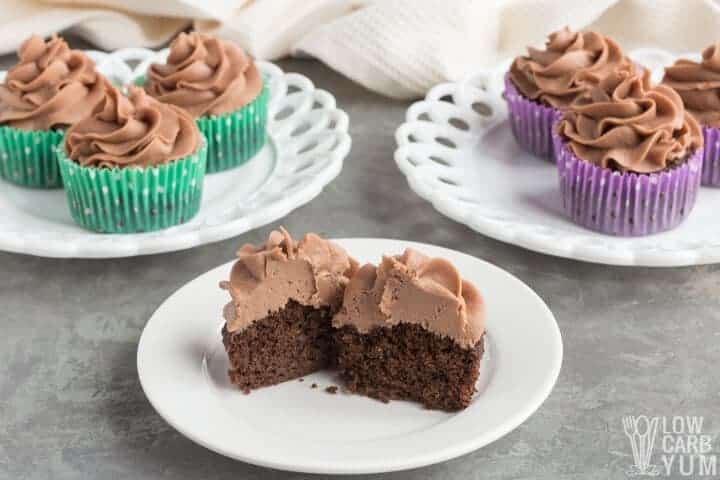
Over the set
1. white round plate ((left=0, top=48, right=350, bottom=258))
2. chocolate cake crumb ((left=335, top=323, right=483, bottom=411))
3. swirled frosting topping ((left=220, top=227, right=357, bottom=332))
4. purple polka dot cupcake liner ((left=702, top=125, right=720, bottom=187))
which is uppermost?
swirled frosting topping ((left=220, top=227, right=357, bottom=332))

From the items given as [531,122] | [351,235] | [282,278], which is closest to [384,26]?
[531,122]

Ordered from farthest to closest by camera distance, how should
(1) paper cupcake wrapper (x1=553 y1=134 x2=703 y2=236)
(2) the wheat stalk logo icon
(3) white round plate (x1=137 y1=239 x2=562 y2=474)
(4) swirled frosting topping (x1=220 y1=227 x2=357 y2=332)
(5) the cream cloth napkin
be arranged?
1. (5) the cream cloth napkin
2. (1) paper cupcake wrapper (x1=553 y1=134 x2=703 y2=236)
3. (4) swirled frosting topping (x1=220 y1=227 x2=357 y2=332)
4. (2) the wheat stalk logo icon
5. (3) white round plate (x1=137 y1=239 x2=562 y2=474)

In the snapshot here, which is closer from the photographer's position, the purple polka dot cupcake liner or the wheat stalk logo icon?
the wheat stalk logo icon

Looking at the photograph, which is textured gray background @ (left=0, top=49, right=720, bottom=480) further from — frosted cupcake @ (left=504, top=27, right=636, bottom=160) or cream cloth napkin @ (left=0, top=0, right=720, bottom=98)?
cream cloth napkin @ (left=0, top=0, right=720, bottom=98)

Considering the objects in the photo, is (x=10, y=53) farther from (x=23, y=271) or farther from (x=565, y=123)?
(x=565, y=123)

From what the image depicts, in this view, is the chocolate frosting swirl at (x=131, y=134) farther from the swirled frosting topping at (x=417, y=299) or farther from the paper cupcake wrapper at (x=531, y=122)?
the paper cupcake wrapper at (x=531, y=122)

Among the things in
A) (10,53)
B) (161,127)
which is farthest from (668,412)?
A: (10,53)

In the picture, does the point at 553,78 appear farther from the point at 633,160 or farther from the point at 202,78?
the point at 202,78

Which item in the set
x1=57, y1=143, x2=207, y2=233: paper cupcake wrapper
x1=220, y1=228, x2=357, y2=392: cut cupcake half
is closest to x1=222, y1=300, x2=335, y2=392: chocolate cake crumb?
x1=220, y1=228, x2=357, y2=392: cut cupcake half
